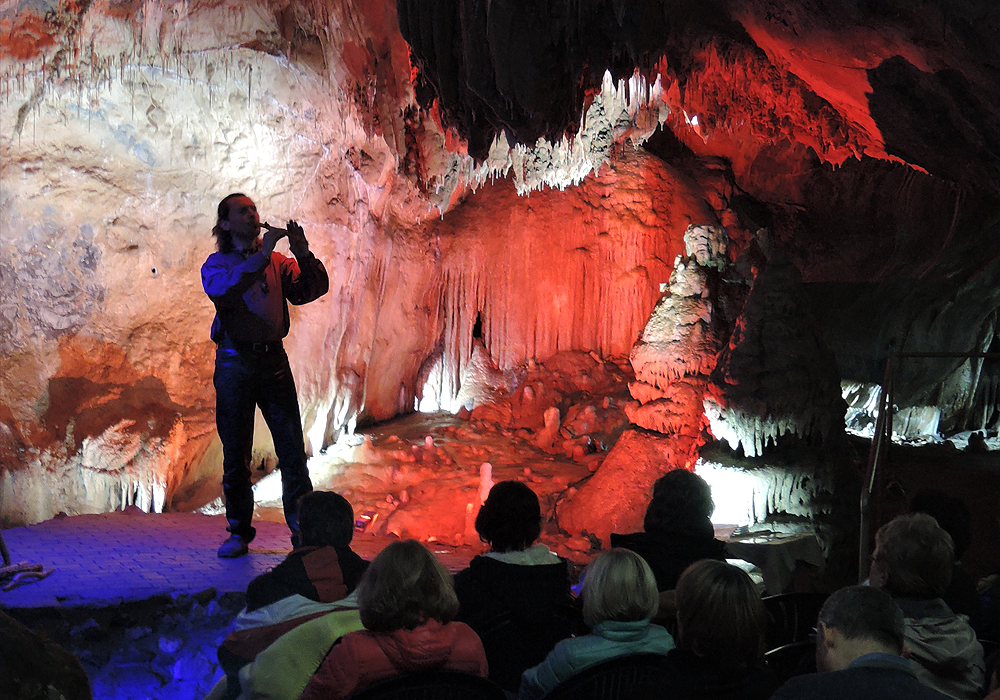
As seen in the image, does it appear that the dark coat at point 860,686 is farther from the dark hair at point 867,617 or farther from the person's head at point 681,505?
the person's head at point 681,505

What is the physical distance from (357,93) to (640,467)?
3877 millimetres

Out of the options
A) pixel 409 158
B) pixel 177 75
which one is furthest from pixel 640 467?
pixel 177 75

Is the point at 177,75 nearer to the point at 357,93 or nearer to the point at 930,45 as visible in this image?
the point at 357,93

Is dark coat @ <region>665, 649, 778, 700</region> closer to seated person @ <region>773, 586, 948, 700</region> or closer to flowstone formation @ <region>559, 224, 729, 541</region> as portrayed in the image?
seated person @ <region>773, 586, 948, 700</region>

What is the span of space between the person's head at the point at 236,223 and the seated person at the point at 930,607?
9.86 feet

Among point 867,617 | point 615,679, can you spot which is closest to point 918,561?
point 867,617

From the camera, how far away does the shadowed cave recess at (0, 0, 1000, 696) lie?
16.0ft

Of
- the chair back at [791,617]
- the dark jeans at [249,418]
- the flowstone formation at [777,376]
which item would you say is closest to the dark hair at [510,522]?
the chair back at [791,617]

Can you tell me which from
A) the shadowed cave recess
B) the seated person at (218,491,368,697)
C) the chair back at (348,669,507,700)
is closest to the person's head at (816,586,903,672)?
the chair back at (348,669,507,700)

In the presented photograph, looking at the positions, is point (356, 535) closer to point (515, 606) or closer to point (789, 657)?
point (515, 606)

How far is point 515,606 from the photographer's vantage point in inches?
97.0

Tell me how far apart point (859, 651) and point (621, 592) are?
57 cm

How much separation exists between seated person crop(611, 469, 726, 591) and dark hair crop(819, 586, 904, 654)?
1.02 m

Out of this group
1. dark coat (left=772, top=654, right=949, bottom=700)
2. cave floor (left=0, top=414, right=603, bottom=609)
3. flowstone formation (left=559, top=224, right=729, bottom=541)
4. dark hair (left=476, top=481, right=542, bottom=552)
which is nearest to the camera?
dark coat (left=772, top=654, right=949, bottom=700)
